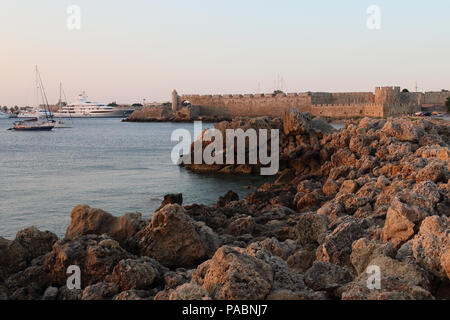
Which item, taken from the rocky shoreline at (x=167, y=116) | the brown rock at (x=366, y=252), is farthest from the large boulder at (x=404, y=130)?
the rocky shoreline at (x=167, y=116)

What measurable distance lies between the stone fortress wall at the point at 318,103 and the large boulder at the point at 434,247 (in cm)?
4427

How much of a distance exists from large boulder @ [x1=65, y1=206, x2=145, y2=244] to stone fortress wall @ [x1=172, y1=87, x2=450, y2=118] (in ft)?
145

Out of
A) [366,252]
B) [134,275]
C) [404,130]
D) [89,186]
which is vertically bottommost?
[89,186]

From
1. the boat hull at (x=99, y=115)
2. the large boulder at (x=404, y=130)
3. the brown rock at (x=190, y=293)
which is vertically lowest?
the brown rock at (x=190, y=293)

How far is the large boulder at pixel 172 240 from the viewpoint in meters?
5.95

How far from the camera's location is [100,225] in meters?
6.64

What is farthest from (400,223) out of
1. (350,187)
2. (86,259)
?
(350,187)

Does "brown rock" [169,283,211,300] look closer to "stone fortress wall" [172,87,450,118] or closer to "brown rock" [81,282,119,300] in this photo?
"brown rock" [81,282,119,300]

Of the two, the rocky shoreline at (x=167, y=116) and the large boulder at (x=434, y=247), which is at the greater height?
the rocky shoreline at (x=167, y=116)

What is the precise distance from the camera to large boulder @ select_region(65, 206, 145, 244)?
21.5 feet

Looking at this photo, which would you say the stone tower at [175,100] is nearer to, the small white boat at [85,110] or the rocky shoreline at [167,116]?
the rocky shoreline at [167,116]

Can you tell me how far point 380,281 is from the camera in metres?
3.95

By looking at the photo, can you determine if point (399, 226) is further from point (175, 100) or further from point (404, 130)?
point (175, 100)

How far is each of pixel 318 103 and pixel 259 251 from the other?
57.3 metres
